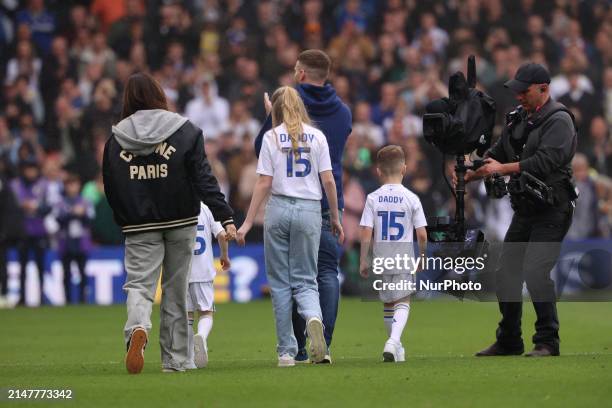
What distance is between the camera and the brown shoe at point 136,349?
33.8 feet

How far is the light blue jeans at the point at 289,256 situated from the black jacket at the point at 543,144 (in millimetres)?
1923

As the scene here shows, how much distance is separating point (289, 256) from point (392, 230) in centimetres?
124

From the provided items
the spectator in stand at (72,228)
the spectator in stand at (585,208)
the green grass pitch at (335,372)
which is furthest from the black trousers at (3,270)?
the spectator in stand at (585,208)

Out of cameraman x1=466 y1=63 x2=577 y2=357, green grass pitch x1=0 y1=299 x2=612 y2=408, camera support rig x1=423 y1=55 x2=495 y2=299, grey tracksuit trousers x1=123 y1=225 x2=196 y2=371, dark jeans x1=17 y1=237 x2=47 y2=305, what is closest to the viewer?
green grass pitch x1=0 y1=299 x2=612 y2=408

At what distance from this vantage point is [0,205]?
75.1ft

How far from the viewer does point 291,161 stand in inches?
436

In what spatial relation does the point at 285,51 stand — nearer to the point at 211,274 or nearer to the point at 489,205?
the point at 489,205

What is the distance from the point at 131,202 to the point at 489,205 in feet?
45.2

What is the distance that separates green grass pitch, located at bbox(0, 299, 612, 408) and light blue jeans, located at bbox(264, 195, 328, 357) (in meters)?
0.42

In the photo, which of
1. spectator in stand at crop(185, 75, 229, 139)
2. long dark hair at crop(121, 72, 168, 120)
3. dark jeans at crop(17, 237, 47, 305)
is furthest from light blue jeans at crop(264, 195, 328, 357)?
spectator in stand at crop(185, 75, 229, 139)

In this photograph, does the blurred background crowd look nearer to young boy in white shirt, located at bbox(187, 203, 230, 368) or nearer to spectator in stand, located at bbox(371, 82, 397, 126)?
spectator in stand, located at bbox(371, 82, 397, 126)

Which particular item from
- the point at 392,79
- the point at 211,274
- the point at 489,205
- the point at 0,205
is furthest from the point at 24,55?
the point at 211,274

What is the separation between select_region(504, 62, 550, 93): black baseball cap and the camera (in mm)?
11781

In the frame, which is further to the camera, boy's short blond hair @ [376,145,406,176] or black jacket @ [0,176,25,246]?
black jacket @ [0,176,25,246]
